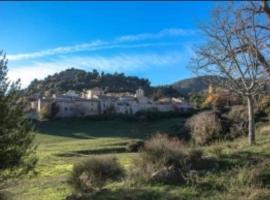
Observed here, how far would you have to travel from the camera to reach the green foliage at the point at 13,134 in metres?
16.2

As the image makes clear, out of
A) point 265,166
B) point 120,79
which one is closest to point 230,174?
point 265,166

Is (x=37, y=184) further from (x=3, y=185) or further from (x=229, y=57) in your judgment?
(x=229, y=57)

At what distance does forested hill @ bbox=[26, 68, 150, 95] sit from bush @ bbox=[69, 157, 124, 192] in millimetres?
146141

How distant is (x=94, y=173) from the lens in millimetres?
17156

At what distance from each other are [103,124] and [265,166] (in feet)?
244

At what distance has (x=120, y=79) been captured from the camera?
179250mm

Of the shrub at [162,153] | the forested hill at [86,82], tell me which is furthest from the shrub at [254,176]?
the forested hill at [86,82]

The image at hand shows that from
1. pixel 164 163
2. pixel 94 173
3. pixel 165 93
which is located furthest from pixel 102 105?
pixel 164 163

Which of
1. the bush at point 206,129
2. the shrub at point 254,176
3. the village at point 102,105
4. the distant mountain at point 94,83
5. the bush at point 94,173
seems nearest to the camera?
the shrub at point 254,176

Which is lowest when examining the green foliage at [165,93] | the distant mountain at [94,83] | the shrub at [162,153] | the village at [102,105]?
the shrub at [162,153]

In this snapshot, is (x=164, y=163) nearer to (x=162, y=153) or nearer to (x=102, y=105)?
(x=162, y=153)

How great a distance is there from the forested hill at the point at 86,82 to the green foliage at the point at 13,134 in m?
147

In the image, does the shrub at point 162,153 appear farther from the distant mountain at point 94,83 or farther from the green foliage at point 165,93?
the distant mountain at point 94,83

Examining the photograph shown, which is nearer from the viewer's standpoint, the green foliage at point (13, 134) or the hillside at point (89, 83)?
the green foliage at point (13, 134)
